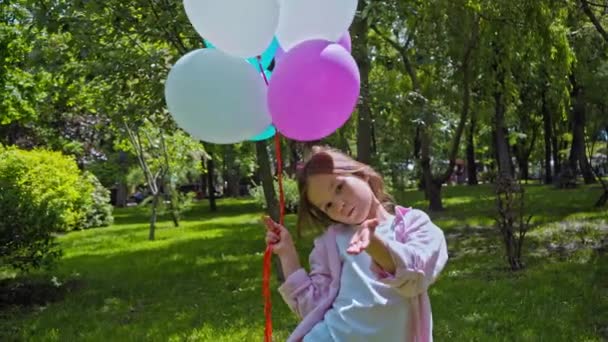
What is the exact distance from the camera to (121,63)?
20.9 ft

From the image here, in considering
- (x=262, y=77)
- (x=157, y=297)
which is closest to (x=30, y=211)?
(x=157, y=297)

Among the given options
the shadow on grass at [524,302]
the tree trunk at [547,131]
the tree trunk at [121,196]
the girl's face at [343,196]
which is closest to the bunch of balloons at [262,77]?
the girl's face at [343,196]

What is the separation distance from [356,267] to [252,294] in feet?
17.0

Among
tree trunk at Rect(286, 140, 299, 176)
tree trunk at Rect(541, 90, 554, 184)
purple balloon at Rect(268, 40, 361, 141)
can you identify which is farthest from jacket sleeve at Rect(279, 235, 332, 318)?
tree trunk at Rect(541, 90, 554, 184)

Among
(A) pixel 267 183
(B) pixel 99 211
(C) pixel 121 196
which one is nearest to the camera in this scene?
(A) pixel 267 183

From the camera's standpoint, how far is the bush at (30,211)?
676 cm

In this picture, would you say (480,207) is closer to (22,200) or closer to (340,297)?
(22,200)

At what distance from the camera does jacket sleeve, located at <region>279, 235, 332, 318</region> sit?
2.12m

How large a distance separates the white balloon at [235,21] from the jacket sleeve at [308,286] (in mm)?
778

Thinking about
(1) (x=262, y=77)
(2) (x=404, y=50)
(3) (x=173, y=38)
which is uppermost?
(2) (x=404, y=50)

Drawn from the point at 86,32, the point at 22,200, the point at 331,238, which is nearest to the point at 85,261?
the point at 22,200

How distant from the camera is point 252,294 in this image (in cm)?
704

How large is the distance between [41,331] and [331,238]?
471cm

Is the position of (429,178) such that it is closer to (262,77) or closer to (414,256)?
(262,77)
